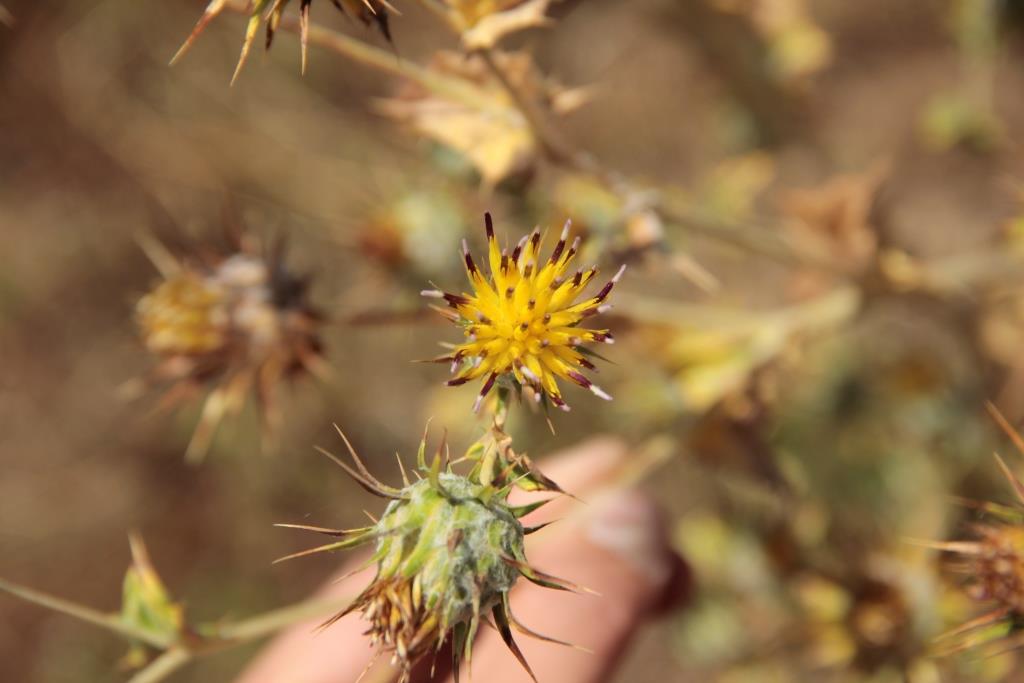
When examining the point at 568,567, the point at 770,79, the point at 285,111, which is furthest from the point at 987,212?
the point at 285,111

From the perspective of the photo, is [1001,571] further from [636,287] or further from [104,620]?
[636,287]

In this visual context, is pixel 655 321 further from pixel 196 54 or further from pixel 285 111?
pixel 196 54

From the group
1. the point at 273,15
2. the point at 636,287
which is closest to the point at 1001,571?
the point at 273,15

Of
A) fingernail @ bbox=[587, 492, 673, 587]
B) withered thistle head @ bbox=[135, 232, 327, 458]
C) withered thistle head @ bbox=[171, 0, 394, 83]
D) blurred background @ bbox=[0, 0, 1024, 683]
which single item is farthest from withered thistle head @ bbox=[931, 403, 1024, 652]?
withered thistle head @ bbox=[135, 232, 327, 458]

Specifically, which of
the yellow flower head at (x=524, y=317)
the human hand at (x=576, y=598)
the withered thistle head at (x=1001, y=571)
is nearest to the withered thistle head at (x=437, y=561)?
the yellow flower head at (x=524, y=317)

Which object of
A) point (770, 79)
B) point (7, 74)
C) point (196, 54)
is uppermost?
point (7, 74)

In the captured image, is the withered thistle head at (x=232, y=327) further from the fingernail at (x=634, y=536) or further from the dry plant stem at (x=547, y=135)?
the fingernail at (x=634, y=536)

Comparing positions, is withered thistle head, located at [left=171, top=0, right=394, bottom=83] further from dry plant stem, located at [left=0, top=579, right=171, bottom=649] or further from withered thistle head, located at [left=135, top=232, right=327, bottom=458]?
dry plant stem, located at [left=0, top=579, right=171, bottom=649]
